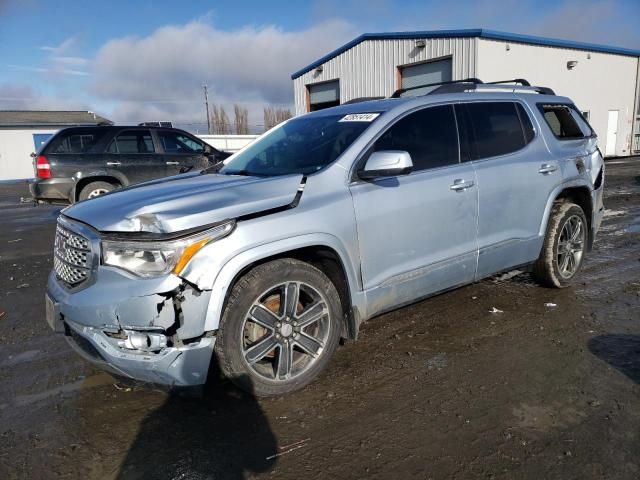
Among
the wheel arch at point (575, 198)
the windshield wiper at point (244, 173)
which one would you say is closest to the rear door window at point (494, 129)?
the wheel arch at point (575, 198)

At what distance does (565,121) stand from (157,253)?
4339 mm

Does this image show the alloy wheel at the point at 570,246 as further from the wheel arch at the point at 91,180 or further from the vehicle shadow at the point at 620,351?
the wheel arch at the point at 91,180

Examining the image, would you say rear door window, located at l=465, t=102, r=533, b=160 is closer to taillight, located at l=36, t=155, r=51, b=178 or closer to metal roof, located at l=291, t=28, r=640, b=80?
taillight, located at l=36, t=155, r=51, b=178

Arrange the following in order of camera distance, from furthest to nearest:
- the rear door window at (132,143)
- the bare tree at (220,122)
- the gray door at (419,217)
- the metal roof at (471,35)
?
the bare tree at (220,122) → the metal roof at (471,35) → the rear door window at (132,143) → the gray door at (419,217)

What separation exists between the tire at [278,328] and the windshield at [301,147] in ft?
2.63

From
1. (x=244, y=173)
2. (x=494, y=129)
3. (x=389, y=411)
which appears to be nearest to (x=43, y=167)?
(x=244, y=173)

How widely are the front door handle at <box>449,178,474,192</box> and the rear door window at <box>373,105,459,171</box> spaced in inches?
6.5

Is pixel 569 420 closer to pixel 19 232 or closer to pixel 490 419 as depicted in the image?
pixel 490 419

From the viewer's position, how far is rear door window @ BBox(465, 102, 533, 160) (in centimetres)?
402

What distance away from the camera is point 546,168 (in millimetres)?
4387

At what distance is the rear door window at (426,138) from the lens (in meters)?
3.57

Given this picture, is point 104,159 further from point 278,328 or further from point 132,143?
point 278,328

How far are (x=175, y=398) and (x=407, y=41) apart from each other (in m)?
19.5

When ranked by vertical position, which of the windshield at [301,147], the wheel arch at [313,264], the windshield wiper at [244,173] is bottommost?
the wheel arch at [313,264]
